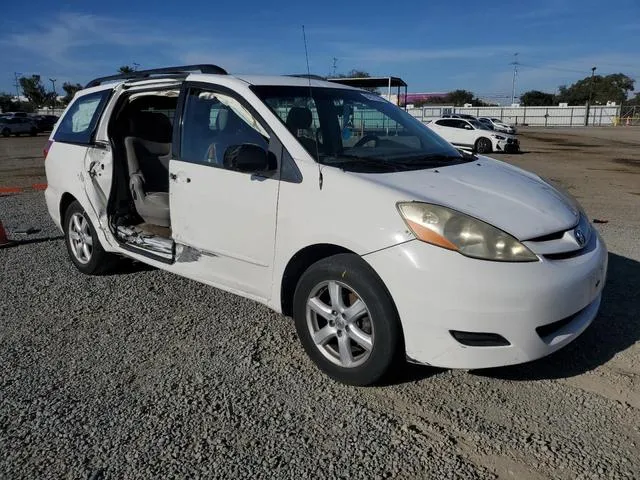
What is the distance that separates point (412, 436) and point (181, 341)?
70.7 inches

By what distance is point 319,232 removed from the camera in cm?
303

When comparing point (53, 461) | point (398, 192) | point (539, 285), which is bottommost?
point (53, 461)

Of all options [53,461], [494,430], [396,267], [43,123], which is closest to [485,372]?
[494,430]

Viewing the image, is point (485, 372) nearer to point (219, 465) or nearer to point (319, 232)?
point (319, 232)

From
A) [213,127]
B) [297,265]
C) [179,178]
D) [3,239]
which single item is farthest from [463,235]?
[3,239]

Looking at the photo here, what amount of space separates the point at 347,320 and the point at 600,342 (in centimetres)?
182

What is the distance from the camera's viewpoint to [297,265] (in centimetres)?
327

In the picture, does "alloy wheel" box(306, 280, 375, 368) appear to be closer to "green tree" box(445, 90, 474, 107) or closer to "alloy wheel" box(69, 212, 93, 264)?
"alloy wheel" box(69, 212, 93, 264)

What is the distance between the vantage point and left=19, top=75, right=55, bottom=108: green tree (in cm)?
8800

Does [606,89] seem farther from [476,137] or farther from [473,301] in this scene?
[473,301]

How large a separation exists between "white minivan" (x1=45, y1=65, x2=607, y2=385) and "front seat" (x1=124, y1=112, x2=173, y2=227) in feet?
0.26

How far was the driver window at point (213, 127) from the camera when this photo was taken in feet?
11.9

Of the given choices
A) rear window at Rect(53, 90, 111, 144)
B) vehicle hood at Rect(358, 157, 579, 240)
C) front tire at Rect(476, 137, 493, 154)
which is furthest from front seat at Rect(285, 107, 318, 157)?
front tire at Rect(476, 137, 493, 154)

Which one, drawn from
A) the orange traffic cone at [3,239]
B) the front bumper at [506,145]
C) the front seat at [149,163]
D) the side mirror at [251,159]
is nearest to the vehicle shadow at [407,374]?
the side mirror at [251,159]
